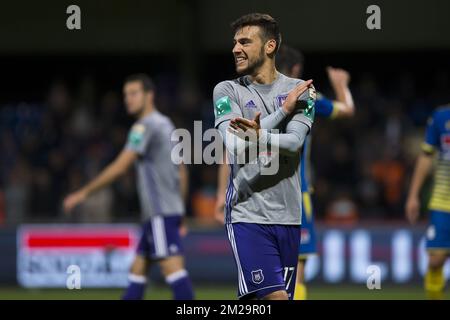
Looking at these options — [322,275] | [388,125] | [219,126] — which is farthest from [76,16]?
[388,125]

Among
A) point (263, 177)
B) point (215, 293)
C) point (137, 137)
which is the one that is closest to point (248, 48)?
point (263, 177)

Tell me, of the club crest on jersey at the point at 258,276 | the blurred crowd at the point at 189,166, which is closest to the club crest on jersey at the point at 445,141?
the club crest on jersey at the point at 258,276

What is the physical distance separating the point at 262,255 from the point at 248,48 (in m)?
1.21

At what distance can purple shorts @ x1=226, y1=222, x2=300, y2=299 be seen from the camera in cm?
566

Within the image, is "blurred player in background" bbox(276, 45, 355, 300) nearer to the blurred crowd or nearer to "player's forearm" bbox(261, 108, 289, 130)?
"player's forearm" bbox(261, 108, 289, 130)

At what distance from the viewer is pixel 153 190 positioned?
346 inches

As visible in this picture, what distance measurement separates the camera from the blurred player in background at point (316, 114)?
24.0ft

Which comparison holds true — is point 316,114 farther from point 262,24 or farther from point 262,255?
point 262,255

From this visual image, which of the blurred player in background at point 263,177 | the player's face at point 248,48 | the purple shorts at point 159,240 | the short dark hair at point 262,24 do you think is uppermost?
the short dark hair at point 262,24

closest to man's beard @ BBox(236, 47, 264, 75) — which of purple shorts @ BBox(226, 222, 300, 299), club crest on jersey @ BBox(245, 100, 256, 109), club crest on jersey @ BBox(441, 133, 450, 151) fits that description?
club crest on jersey @ BBox(245, 100, 256, 109)

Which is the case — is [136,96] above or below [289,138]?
above

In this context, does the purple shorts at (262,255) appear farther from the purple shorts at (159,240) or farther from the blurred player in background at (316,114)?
the purple shorts at (159,240)

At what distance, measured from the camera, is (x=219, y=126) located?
567cm

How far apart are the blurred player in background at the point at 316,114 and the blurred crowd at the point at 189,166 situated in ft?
19.6
